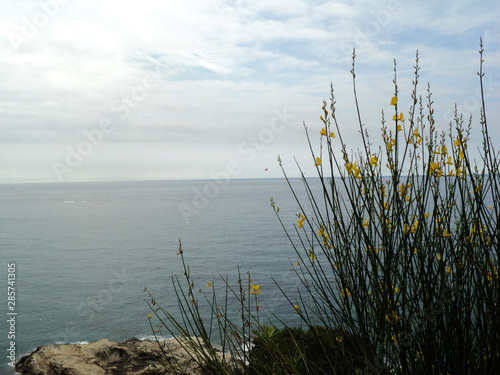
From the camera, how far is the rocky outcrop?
473cm

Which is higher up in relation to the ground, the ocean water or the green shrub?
the green shrub

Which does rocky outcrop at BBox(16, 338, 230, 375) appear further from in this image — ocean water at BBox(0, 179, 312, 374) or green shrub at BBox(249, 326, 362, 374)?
green shrub at BBox(249, 326, 362, 374)

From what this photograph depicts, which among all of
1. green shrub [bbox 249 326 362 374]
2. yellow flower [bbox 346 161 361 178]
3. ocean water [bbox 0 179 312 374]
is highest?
yellow flower [bbox 346 161 361 178]

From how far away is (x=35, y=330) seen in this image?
8.02m

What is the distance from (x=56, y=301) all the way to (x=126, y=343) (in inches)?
226

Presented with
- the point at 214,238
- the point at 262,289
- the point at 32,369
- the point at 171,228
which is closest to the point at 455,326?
the point at 32,369

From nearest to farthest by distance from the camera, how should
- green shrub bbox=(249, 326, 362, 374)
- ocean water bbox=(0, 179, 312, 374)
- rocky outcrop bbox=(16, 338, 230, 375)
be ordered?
1. green shrub bbox=(249, 326, 362, 374)
2. rocky outcrop bbox=(16, 338, 230, 375)
3. ocean water bbox=(0, 179, 312, 374)

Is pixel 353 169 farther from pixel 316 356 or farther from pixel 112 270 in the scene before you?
pixel 112 270

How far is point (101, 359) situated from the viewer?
16.5ft

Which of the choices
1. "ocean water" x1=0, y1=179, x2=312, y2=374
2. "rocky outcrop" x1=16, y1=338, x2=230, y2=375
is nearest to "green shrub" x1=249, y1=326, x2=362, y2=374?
"rocky outcrop" x1=16, y1=338, x2=230, y2=375

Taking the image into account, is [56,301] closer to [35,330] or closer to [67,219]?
[35,330]

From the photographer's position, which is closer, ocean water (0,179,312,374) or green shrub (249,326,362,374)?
green shrub (249,326,362,374)

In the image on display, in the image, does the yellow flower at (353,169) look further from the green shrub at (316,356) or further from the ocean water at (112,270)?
the ocean water at (112,270)

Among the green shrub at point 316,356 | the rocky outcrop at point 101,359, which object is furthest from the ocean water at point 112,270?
the green shrub at point 316,356
